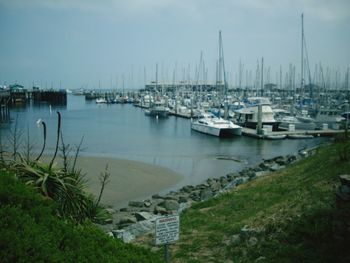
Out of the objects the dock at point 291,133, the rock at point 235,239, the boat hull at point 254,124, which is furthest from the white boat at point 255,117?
the rock at point 235,239

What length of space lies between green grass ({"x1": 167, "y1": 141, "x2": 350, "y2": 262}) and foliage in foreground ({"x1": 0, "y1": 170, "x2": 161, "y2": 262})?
349 centimetres

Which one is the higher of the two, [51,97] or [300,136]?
[51,97]

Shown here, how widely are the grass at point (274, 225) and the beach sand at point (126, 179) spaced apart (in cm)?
789

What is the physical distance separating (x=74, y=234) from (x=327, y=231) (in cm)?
510

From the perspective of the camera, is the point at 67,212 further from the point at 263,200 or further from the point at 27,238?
the point at 263,200

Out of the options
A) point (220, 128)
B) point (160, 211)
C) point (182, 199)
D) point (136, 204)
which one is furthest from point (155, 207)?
point (220, 128)

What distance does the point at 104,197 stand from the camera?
755 inches

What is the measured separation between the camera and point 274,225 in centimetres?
817

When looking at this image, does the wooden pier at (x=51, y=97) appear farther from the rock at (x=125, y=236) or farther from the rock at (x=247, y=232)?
the rock at (x=247, y=232)

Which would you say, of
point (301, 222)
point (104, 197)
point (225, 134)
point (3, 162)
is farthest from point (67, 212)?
point (225, 134)

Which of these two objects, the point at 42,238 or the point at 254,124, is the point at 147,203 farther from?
the point at 254,124

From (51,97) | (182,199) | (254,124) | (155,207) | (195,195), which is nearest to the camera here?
(155,207)

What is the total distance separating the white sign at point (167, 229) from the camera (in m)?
6.02

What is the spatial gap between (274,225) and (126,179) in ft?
52.8
